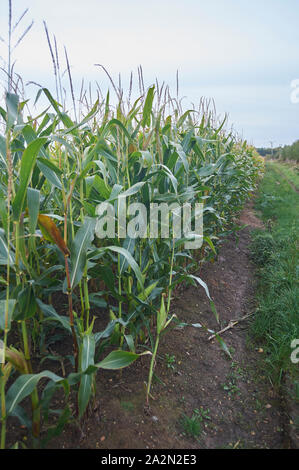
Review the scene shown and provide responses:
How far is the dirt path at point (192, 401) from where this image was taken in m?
1.44

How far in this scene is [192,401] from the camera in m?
1.72

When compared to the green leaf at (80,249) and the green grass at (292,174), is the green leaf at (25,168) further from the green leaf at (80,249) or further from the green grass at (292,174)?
the green grass at (292,174)

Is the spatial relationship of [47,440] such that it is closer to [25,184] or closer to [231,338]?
[25,184]

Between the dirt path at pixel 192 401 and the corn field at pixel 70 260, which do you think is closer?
the corn field at pixel 70 260

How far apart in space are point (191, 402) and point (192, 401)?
0.03ft

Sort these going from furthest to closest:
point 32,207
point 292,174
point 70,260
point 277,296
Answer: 1. point 292,174
2. point 277,296
3. point 70,260
4. point 32,207

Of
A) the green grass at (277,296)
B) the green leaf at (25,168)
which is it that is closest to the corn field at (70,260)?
the green leaf at (25,168)

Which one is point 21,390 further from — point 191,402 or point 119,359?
point 191,402

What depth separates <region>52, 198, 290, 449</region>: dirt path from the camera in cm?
144

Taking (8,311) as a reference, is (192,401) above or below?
below

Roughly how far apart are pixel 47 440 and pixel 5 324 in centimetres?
50

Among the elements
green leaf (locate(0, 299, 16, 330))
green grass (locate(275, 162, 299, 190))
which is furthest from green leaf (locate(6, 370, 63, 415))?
green grass (locate(275, 162, 299, 190))

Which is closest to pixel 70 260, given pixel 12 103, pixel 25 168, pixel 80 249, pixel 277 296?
pixel 80 249
